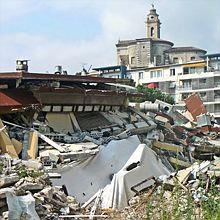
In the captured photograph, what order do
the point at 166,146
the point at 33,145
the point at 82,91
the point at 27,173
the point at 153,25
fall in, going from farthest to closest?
the point at 153,25 < the point at 166,146 < the point at 82,91 < the point at 33,145 < the point at 27,173

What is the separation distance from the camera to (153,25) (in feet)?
241

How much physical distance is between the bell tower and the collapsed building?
183 ft

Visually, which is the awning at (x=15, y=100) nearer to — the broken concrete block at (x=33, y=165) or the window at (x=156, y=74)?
the broken concrete block at (x=33, y=165)

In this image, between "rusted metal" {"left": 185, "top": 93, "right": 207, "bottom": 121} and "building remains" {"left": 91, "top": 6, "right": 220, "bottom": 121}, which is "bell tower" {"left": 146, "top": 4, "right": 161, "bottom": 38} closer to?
"building remains" {"left": 91, "top": 6, "right": 220, "bottom": 121}

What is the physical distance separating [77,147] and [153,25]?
6347cm

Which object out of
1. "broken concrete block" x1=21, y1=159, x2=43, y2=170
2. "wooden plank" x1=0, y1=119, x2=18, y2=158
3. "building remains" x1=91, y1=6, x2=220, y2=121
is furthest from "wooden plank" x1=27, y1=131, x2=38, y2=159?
"building remains" x1=91, y1=6, x2=220, y2=121

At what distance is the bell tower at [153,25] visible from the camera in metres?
73.2

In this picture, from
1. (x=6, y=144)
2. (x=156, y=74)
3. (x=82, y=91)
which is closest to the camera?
(x=6, y=144)

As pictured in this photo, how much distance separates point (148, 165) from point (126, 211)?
1.80m

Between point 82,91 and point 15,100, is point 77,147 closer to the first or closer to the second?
point 15,100

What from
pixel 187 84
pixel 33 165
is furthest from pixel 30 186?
pixel 187 84

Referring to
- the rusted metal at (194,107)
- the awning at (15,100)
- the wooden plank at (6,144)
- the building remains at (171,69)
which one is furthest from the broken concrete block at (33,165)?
the building remains at (171,69)

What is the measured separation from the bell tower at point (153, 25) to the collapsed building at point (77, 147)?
55.8 m

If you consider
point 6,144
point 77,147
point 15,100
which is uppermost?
point 15,100
